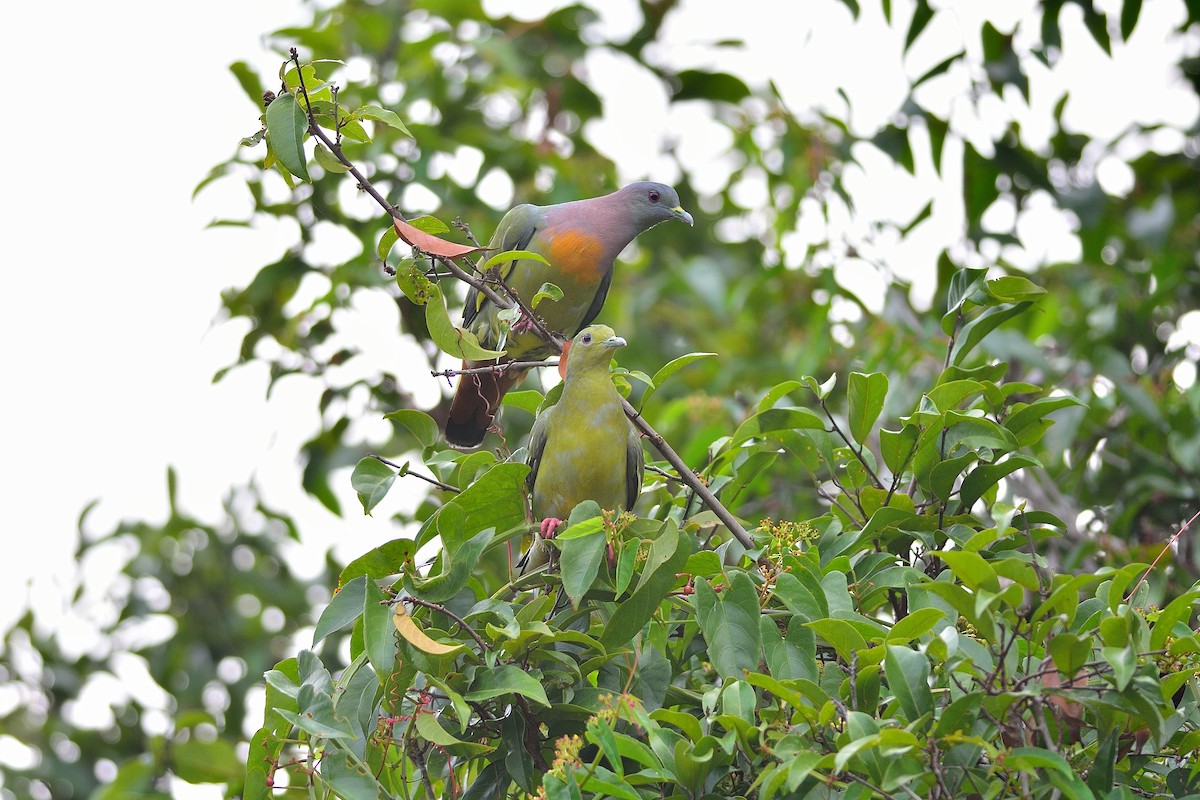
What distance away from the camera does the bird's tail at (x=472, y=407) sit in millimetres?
4383

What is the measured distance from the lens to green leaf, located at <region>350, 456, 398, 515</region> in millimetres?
2791

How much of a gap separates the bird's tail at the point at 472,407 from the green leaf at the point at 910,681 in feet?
8.17

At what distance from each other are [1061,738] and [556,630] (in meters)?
1.02

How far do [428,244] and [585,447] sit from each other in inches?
38.2

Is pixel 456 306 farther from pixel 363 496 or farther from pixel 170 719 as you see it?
pixel 363 496

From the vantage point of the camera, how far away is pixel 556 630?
2527mm

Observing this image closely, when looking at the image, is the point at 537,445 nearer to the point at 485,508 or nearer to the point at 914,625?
the point at 485,508

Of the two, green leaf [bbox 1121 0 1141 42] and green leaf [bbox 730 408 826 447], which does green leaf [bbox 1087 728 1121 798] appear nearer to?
green leaf [bbox 730 408 826 447]

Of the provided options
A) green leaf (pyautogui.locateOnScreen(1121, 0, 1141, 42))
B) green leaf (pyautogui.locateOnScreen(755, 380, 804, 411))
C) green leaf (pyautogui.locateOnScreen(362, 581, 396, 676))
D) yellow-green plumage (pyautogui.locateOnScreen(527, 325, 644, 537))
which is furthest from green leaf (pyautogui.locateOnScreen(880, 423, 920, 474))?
green leaf (pyautogui.locateOnScreen(1121, 0, 1141, 42))

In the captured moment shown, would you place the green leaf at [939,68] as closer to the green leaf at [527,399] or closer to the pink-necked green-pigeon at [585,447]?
the pink-necked green-pigeon at [585,447]

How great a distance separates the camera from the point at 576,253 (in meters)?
4.56

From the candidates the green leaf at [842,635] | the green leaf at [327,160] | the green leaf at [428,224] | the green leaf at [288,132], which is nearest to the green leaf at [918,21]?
the green leaf at [428,224]

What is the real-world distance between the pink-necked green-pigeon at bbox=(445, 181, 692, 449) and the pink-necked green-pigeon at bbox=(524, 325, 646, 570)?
86 centimetres

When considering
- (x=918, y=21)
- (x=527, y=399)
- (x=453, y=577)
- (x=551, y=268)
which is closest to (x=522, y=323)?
(x=527, y=399)
